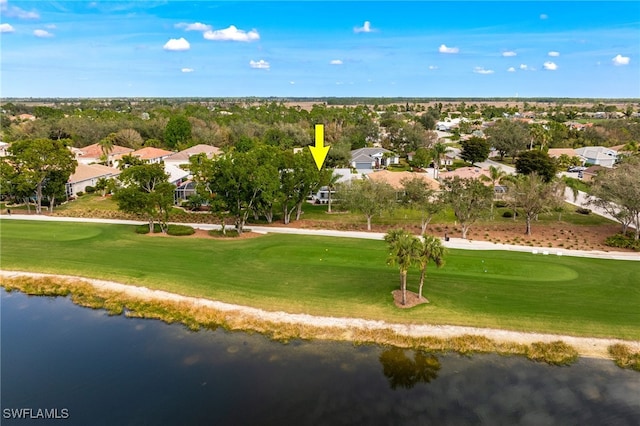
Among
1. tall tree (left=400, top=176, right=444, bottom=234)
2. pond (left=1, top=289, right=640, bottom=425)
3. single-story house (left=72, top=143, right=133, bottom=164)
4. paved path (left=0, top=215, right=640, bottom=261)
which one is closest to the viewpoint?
pond (left=1, top=289, right=640, bottom=425)

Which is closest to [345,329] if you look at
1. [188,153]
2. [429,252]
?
[429,252]

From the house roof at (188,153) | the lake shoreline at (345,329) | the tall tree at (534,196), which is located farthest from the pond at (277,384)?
the house roof at (188,153)

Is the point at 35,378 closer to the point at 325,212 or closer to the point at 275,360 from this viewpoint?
the point at 275,360

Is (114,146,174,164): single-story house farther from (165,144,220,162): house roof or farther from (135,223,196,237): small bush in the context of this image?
(135,223,196,237): small bush

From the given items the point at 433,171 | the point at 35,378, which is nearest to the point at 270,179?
the point at 35,378

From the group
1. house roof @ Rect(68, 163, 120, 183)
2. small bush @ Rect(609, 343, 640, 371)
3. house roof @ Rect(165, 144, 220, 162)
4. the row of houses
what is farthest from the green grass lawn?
house roof @ Rect(165, 144, 220, 162)

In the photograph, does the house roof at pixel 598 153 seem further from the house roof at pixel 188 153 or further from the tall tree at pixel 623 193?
the house roof at pixel 188 153
